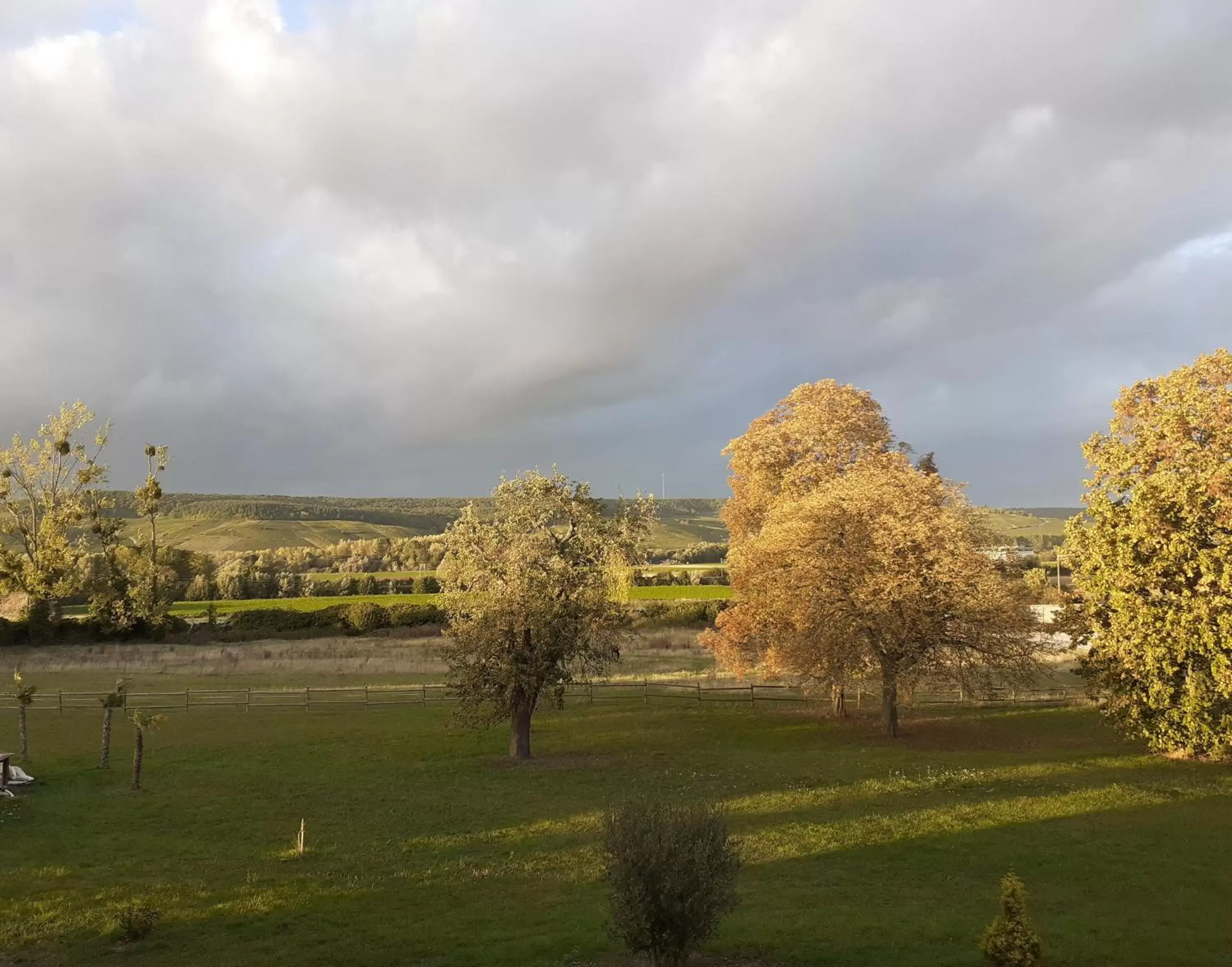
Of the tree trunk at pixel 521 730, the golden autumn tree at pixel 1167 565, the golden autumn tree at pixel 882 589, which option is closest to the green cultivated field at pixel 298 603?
the tree trunk at pixel 521 730

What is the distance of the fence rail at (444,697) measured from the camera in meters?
39.8

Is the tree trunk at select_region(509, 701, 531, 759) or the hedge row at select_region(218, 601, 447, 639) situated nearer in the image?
the tree trunk at select_region(509, 701, 531, 759)

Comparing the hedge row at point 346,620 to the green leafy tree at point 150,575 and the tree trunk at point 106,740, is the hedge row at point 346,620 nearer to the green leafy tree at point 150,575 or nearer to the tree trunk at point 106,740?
the green leafy tree at point 150,575

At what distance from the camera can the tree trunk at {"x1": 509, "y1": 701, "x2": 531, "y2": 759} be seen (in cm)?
2762

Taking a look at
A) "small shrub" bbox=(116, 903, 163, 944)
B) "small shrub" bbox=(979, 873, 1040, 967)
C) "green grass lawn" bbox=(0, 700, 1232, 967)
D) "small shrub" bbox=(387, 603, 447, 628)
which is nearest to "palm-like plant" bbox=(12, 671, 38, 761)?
"green grass lawn" bbox=(0, 700, 1232, 967)

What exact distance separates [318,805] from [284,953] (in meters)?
10.1

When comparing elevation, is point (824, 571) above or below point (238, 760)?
above

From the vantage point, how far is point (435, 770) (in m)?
26.5

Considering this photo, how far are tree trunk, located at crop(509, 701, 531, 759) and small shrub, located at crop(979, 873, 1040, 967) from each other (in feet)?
60.8

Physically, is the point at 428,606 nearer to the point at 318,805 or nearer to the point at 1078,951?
the point at 318,805

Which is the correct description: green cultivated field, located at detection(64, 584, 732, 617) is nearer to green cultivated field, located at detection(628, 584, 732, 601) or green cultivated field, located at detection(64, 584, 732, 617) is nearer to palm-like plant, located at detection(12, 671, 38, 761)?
green cultivated field, located at detection(628, 584, 732, 601)

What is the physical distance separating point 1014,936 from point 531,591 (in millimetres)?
17803

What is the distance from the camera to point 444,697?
1604 inches

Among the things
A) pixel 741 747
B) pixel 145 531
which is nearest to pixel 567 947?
pixel 741 747
